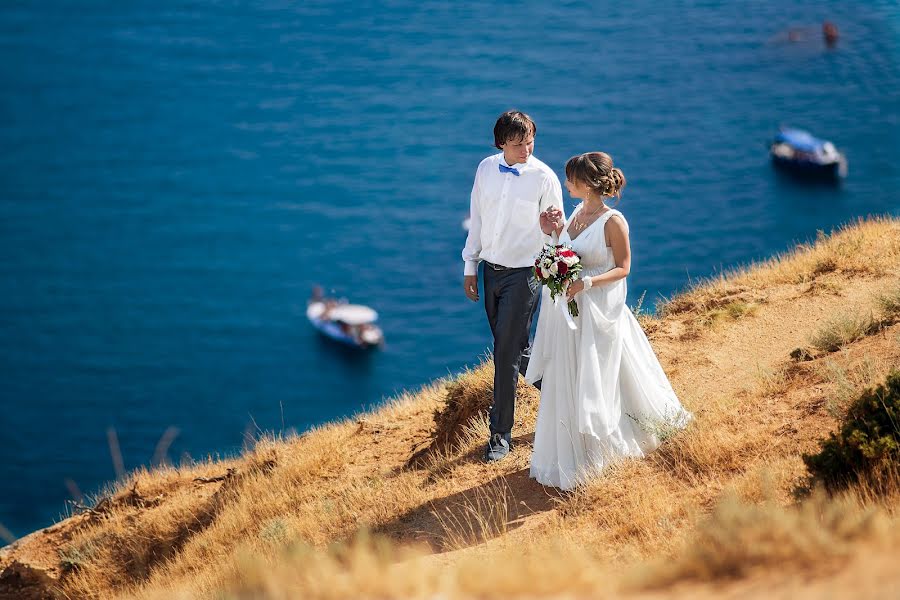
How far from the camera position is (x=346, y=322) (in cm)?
3098

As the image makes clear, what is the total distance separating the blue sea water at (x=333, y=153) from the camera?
104 ft

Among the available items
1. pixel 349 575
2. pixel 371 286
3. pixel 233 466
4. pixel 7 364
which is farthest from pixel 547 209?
pixel 7 364

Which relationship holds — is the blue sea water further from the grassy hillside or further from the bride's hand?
the bride's hand

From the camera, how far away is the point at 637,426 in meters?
5.07

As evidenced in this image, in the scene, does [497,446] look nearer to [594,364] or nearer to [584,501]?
[584,501]

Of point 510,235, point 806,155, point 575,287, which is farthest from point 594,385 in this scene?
point 806,155

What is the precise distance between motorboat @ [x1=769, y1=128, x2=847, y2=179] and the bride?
31.2m

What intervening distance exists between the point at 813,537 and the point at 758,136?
110 feet

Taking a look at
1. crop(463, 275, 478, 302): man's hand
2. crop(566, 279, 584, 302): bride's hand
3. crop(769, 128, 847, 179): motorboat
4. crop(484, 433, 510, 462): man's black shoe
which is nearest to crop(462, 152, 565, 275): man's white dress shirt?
crop(463, 275, 478, 302): man's hand

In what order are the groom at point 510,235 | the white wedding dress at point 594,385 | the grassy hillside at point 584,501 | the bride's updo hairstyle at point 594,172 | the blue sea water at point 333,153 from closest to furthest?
the grassy hillside at point 584,501
the bride's updo hairstyle at point 594,172
the white wedding dress at point 594,385
the groom at point 510,235
the blue sea water at point 333,153

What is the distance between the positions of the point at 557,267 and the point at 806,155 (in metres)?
31.9

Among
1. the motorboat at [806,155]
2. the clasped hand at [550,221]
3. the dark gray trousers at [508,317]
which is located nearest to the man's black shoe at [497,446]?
the dark gray trousers at [508,317]

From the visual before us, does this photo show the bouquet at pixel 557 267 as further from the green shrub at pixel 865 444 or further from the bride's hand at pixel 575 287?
the green shrub at pixel 865 444

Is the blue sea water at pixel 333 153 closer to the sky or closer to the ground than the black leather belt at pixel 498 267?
closer to the ground
